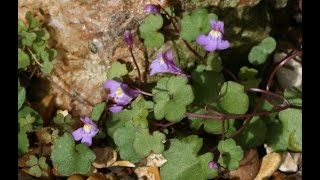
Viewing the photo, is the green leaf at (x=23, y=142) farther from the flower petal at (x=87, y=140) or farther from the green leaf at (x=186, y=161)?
the green leaf at (x=186, y=161)

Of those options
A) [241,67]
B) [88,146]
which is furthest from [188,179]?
[241,67]

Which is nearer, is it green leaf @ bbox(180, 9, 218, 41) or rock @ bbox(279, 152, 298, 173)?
green leaf @ bbox(180, 9, 218, 41)

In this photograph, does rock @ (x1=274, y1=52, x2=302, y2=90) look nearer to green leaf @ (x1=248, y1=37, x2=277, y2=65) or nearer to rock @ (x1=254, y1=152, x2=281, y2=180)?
green leaf @ (x1=248, y1=37, x2=277, y2=65)

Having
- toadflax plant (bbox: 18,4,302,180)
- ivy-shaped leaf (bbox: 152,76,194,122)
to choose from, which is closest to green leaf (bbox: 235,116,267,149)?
toadflax plant (bbox: 18,4,302,180)

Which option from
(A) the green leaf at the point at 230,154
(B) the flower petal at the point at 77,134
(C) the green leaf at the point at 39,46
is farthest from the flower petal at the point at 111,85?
(A) the green leaf at the point at 230,154

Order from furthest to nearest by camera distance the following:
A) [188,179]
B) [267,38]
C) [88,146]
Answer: [267,38], [88,146], [188,179]

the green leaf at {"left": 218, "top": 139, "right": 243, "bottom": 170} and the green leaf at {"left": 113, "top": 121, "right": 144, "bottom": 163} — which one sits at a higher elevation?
the green leaf at {"left": 218, "top": 139, "right": 243, "bottom": 170}

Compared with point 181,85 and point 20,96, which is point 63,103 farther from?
point 181,85
